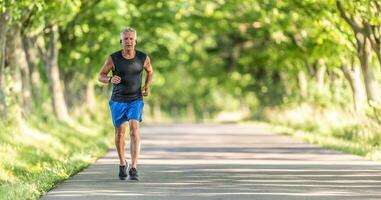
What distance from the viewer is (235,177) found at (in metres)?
15.1

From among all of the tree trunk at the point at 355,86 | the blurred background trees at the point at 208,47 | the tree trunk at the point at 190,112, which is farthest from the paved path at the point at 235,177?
the tree trunk at the point at 190,112

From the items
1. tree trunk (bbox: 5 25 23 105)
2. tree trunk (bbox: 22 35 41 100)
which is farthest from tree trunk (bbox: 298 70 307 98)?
tree trunk (bbox: 5 25 23 105)

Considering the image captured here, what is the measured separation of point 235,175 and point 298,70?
31.1 m

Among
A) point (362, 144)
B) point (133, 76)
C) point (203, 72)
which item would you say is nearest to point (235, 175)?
point (133, 76)

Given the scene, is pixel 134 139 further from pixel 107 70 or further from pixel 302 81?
pixel 302 81

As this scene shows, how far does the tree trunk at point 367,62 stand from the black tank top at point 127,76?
11.9 m

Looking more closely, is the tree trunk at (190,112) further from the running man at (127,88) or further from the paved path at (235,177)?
the running man at (127,88)

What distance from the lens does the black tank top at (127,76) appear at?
1456cm

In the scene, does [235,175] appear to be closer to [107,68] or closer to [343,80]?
[107,68]

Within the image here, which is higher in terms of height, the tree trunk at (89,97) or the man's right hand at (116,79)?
the tree trunk at (89,97)

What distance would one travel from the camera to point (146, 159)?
19.9 metres

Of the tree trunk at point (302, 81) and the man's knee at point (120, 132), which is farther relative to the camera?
the tree trunk at point (302, 81)

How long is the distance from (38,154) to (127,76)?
613cm

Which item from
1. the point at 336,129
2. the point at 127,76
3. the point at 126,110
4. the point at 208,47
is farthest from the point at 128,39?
the point at 208,47
